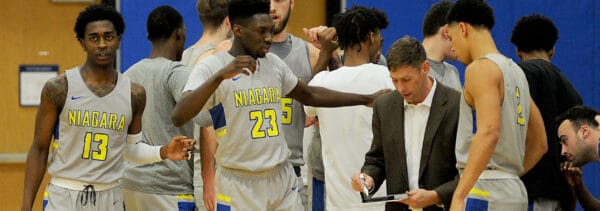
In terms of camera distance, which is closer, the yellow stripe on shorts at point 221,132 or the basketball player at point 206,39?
the yellow stripe on shorts at point 221,132

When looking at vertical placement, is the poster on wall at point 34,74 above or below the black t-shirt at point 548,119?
above

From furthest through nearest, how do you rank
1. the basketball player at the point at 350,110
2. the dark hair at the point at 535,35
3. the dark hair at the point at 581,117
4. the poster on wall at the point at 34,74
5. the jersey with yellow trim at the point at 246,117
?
1. the poster on wall at the point at 34,74
2. the dark hair at the point at 535,35
3. the dark hair at the point at 581,117
4. the basketball player at the point at 350,110
5. the jersey with yellow trim at the point at 246,117

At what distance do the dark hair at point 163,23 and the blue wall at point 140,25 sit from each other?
96.7 inches

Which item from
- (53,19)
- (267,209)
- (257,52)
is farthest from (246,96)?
(53,19)

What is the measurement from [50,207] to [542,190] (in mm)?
2899

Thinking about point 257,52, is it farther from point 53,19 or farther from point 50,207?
point 53,19

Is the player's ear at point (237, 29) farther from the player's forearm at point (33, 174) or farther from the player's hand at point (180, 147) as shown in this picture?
the player's forearm at point (33, 174)

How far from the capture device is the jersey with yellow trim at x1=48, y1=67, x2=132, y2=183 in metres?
5.15

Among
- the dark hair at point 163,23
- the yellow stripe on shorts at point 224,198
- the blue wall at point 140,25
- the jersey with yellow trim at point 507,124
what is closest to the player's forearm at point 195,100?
the yellow stripe on shorts at point 224,198

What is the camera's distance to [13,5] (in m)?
9.02

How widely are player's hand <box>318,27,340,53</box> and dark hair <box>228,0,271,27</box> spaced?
31.0 inches

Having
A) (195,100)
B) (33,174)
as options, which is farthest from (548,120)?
(33,174)

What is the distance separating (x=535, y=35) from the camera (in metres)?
6.54

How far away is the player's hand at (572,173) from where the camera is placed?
19.8 feet
